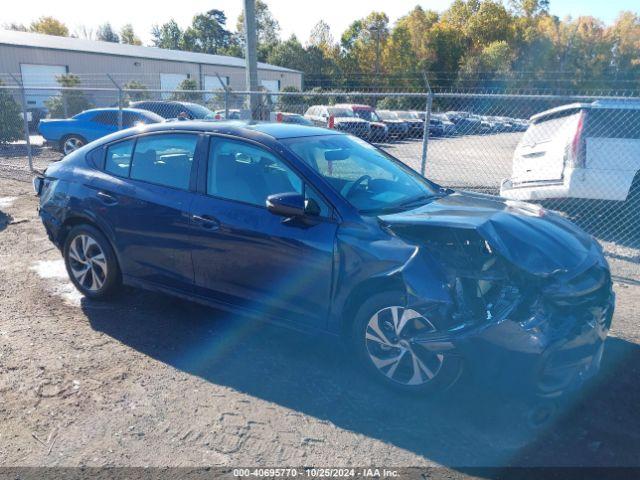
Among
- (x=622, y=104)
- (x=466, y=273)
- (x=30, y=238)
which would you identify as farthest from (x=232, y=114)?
(x=466, y=273)

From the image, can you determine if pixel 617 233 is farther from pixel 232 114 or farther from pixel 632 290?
pixel 232 114

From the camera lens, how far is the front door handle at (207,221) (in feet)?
12.9

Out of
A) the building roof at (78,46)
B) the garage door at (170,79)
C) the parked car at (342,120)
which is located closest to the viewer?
the parked car at (342,120)

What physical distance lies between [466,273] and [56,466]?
8.27 feet

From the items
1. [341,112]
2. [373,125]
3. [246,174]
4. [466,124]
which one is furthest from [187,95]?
[246,174]

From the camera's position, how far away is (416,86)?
3030cm

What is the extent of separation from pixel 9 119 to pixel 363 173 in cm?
1781

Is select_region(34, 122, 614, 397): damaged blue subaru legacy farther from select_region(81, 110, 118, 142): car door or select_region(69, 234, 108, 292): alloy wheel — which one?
select_region(81, 110, 118, 142): car door

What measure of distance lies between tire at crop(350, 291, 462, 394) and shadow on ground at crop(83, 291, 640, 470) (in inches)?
5.6

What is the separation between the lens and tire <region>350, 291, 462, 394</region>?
3.20 m

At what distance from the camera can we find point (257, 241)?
375 centimetres

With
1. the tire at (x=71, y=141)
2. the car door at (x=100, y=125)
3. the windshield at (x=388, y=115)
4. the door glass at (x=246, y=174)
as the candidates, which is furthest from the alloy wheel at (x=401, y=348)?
the windshield at (x=388, y=115)

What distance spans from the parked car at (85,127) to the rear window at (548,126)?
9.12 meters

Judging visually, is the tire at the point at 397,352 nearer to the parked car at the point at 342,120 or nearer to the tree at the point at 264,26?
the parked car at the point at 342,120
